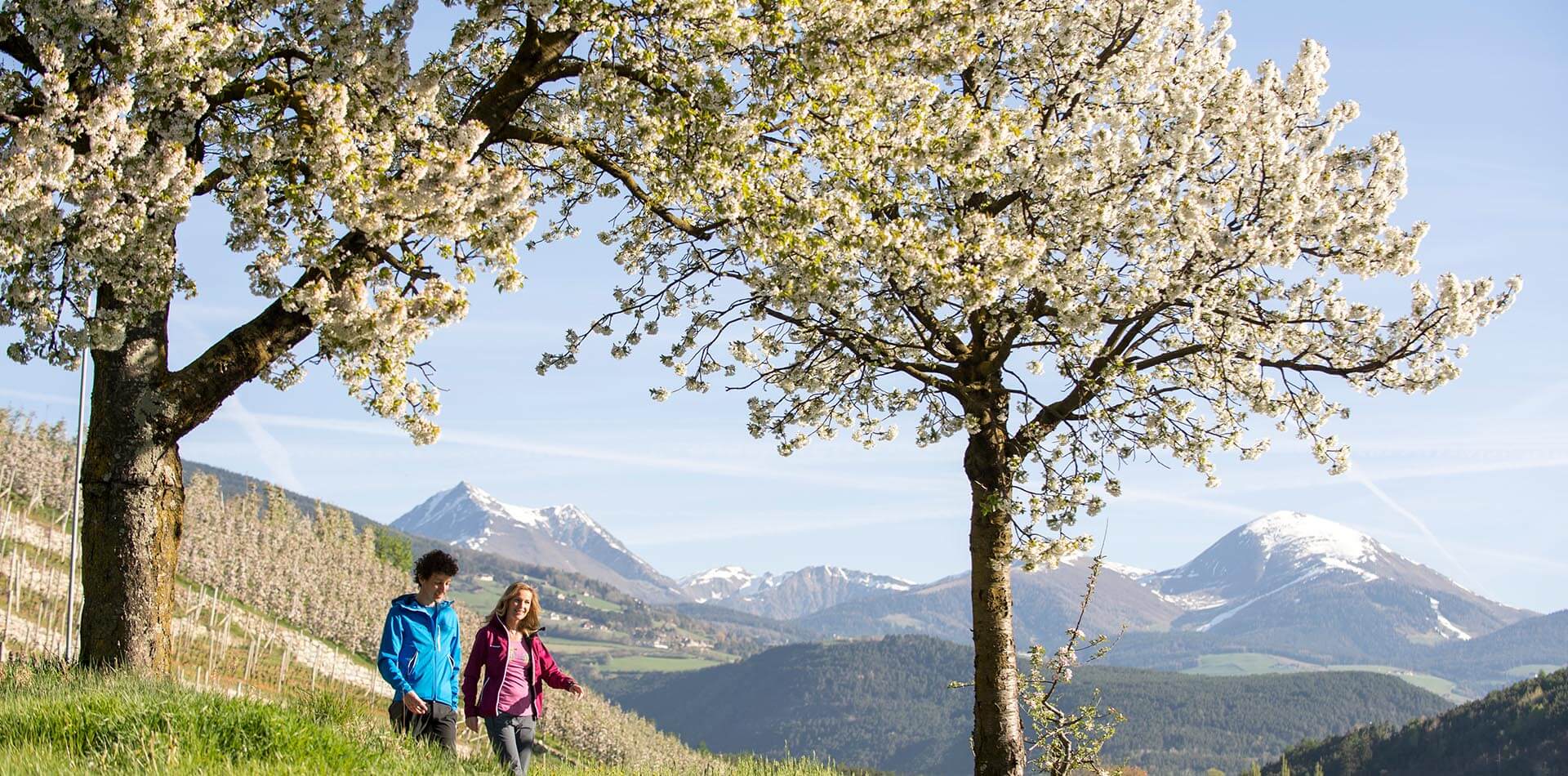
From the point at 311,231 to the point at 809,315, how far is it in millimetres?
6403

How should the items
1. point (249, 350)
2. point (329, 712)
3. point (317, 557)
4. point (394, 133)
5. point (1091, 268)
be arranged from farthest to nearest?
point (317, 557), point (1091, 268), point (249, 350), point (394, 133), point (329, 712)

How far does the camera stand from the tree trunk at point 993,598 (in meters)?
14.6

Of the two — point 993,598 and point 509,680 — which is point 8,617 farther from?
point 993,598

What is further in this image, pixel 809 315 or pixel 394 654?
pixel 809 315

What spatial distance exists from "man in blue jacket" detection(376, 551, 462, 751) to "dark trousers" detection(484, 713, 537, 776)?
0.39m

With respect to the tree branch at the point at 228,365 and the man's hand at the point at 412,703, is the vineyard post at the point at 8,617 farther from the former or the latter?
the man's hand at the point at 412,703

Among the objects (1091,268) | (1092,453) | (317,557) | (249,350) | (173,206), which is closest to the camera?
(173,206)

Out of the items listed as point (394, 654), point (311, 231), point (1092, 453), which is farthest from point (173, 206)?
point (1092, 453)

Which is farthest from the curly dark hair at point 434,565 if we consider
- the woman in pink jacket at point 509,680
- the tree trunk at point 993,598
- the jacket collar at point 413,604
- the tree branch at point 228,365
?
the tree trunk at point 993,598

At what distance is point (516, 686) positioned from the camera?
11.4 m

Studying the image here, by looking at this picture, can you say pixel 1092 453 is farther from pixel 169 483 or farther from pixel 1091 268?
pixel 169 483

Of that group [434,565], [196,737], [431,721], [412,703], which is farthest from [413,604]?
[196,737]

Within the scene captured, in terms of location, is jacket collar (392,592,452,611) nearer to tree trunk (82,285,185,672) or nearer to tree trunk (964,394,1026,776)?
tree trunk (82,285,185,672)

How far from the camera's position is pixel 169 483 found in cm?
1327
